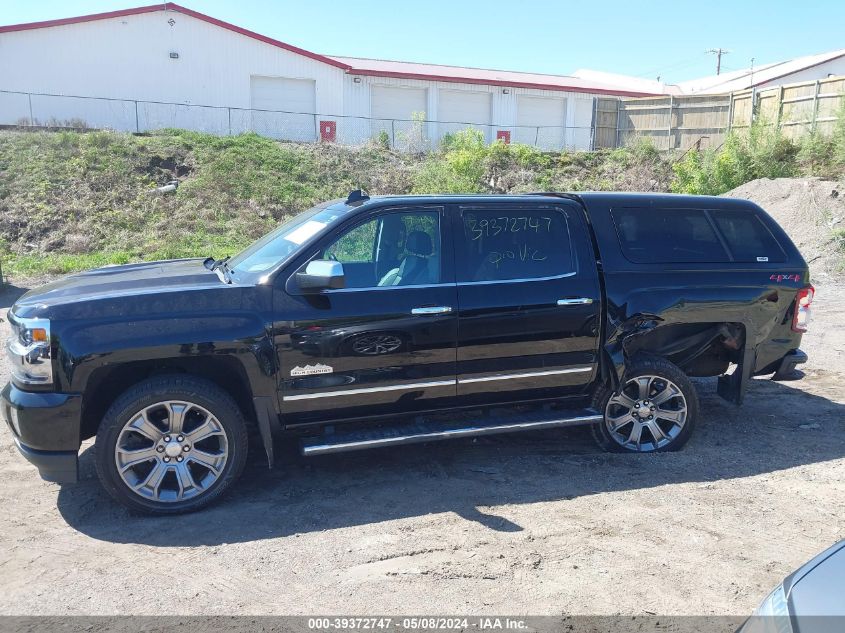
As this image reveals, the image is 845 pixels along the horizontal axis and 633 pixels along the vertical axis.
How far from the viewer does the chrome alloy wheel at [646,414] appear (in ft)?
17.5

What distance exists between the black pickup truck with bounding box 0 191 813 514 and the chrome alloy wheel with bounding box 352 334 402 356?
1 cm

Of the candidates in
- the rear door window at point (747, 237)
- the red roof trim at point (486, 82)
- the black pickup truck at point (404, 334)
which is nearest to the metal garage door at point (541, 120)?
the red roof trim at point (486, 82)

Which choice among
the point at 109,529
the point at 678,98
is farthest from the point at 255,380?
the point at 678,98

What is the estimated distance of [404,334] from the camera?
184 inches

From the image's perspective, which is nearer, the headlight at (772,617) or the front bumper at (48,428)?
the headlight at (772,617)

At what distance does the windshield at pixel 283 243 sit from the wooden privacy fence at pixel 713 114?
57.2 ft

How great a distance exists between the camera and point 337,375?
14.9 feet

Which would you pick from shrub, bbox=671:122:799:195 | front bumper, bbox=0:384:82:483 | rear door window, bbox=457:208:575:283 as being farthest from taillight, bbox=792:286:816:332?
shrub, bbox=671:122:799:195

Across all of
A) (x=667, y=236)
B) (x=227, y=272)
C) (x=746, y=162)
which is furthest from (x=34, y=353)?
(x=746, y=162)

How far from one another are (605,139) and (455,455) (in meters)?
28.5

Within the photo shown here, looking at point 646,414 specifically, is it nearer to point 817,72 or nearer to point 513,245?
point 513,245

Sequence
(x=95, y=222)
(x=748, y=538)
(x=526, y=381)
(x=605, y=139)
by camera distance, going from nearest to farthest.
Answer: (x=748, y=538) < (x=526, y=381) < (x=95, y=222) < (x=605, y=139)

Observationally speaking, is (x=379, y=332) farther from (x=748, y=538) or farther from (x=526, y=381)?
(x=748, y=538)

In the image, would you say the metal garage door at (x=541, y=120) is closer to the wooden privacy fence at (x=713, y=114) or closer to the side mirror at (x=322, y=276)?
the wooden privacy fence at (x=713, y=114)
